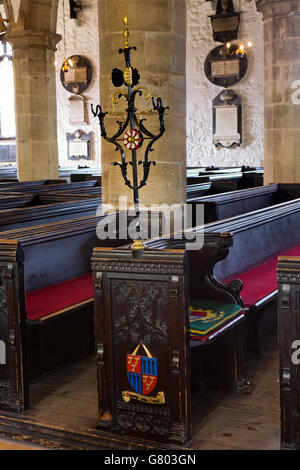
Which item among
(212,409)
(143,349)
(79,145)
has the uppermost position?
(79,145)

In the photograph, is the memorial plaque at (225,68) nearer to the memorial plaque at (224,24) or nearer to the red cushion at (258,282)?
the memorial plaque at (224,24)

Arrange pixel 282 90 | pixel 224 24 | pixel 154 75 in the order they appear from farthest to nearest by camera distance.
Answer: pixel 224 24 → pixel 282 90 → pixel 154 75

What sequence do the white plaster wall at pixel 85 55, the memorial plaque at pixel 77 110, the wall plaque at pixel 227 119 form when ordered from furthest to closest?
the memorial plaque at pixel 77 110 < the white plaster wall at pixel 85 55 < the wall plaque at pixel 227 119

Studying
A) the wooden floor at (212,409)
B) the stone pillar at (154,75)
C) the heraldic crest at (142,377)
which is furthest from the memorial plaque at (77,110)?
the heraldic crest at (142,377)

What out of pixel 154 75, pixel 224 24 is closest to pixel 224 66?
pixel 224 24

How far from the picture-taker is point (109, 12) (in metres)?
4.97

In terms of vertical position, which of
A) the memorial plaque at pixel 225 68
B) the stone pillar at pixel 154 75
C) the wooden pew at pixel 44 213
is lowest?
the wooden pew at pixel 44 213

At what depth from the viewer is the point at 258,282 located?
4.38 m

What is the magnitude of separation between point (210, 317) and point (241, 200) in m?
3.55

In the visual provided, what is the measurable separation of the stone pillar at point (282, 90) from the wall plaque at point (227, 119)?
604 centimetres

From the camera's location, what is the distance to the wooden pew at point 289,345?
2727mm

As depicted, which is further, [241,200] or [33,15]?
[33,15]

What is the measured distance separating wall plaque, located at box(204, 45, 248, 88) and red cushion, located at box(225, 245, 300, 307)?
10.9 m

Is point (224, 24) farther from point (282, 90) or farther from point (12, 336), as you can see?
point (12, 336)
